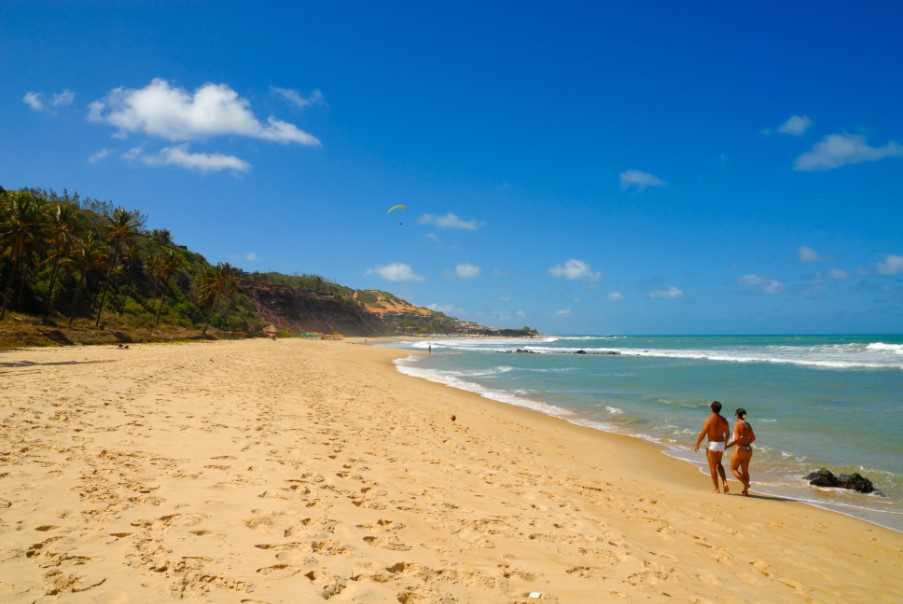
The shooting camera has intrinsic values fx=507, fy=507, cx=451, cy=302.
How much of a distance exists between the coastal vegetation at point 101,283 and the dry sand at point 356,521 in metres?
25.9

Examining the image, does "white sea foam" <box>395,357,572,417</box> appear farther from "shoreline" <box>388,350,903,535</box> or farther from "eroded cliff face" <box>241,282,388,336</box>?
"eroded cliff face" <box>241,282,388,336</box>

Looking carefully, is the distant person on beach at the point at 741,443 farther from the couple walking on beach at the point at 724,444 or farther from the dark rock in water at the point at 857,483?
the dark rock in water at the point at 857,483

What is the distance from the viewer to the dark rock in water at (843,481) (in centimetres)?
923

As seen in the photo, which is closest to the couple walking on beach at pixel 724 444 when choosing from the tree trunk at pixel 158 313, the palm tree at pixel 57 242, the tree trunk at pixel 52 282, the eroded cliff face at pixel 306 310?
the palm tree at pixel 57 242

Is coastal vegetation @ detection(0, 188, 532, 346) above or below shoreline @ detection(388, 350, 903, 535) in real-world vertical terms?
above

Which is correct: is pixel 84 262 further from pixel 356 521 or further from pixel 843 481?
pixel 843 481

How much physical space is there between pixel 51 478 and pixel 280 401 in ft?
24.7

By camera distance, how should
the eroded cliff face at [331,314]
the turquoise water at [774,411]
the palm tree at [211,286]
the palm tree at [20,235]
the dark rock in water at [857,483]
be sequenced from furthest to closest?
the eroded cliff face at [331,314] → the palm tree at [211,286] → the palm tree at [20,235] → the turquoise water at [774,411] → the dark rock in water at [857,483]

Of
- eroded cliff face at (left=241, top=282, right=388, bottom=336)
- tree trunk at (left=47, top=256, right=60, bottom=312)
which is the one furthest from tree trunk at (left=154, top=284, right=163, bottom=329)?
eroded cliff face at (left=241, top=282, right=388, bottom=336)

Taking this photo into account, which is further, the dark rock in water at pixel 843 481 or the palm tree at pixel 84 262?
the palm tree at pixel 84 262

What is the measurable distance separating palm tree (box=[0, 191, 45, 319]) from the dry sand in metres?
29.2

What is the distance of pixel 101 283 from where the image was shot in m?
45.6

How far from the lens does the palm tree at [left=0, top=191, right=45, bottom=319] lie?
32.5m

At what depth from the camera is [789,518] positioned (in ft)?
25.3
